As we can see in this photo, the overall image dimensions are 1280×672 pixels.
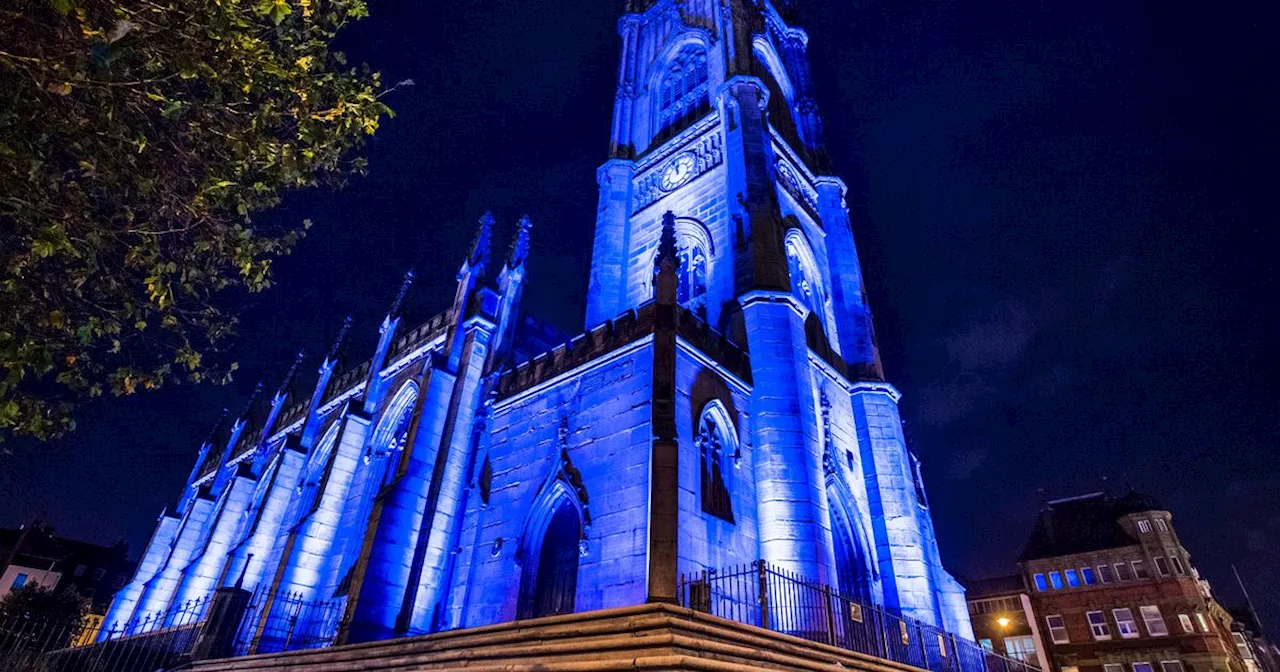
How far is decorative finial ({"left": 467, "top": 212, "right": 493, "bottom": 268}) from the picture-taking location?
21.2 meters

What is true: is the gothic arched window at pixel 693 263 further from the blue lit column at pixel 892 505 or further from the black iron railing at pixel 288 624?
the black iron railing at pixel 288 624

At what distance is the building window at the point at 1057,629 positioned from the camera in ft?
116

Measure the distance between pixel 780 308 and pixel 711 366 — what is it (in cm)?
256

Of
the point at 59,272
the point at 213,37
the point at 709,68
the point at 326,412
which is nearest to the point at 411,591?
the point at 59,272

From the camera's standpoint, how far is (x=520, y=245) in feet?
71.1

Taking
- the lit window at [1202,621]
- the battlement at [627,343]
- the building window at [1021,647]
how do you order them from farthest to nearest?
the building window at [1021,647], the lit window at [1202,621], the battlement at [627,343]

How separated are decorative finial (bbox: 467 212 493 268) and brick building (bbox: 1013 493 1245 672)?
40.8 meters

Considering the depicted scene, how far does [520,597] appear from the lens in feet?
43.3

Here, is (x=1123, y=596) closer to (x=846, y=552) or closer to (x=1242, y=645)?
(x=1242, y=645)

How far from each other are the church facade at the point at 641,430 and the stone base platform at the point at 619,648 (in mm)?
2715

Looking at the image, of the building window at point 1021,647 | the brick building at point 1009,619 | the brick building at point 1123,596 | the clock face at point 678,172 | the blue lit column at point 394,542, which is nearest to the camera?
the blue lit column at point 394,542

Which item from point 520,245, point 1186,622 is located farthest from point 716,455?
point 1186,622

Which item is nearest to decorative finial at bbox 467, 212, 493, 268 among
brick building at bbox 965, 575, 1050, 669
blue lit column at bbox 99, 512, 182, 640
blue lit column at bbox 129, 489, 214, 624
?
blue lit column at bbox 129, 489, 214, 624

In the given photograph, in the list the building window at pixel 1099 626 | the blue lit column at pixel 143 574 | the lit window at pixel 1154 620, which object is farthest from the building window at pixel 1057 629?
the blue lit column at pixel 143 574
